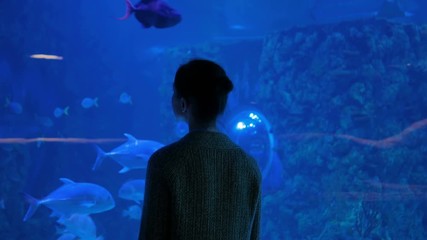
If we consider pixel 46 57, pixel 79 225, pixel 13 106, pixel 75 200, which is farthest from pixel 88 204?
pixel 46 57

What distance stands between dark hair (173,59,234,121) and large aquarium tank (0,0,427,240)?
4548mm

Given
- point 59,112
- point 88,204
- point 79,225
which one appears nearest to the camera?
point 88,204

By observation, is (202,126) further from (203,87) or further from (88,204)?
(88,204)

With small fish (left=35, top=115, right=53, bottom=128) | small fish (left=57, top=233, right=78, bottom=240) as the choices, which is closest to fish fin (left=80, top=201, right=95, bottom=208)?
small fish (left=57, top=233, right=78, bottom=240)

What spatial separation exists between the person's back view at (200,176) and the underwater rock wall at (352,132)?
6.92 m

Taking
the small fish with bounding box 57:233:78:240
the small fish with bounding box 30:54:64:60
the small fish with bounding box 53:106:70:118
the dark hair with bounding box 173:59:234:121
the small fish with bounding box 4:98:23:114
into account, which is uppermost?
the small fish with bounding box 30:54:64:60

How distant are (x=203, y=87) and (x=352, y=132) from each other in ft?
23.9

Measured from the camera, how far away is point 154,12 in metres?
3.97

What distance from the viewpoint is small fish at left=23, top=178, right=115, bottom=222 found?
564cm

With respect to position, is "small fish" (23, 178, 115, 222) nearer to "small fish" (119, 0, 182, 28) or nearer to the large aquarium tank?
the large aquarium tank

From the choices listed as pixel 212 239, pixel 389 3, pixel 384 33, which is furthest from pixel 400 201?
pixel 212 239

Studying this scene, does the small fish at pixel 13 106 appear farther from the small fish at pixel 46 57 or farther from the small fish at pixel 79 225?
the small fish at pixel 79 225

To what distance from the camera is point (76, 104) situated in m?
12.4

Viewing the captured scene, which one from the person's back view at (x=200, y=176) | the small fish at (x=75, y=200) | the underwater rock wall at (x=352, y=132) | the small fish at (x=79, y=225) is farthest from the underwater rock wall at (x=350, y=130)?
the person's back view at (x=200, y=176)
